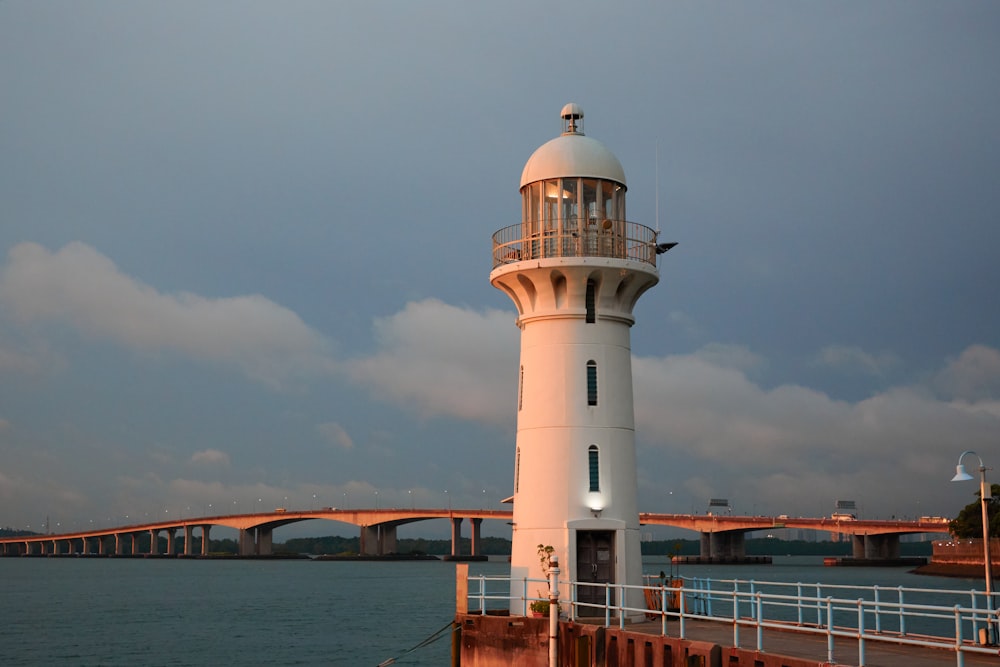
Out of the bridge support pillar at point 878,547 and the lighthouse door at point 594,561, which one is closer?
the lighthouse door at point 594,561

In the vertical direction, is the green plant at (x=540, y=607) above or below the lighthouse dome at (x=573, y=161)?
below

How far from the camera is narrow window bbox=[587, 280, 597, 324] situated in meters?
28.5

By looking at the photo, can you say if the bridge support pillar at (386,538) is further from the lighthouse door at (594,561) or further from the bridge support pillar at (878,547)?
the lighthouse door at (594,561)

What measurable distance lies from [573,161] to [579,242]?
2253 mm

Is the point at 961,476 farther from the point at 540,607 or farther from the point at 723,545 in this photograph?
the point at 723,545

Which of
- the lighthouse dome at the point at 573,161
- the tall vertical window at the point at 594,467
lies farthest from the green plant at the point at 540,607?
the lighthouse dome at the point at 573,161

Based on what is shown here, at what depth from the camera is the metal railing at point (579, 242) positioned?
1105 inches

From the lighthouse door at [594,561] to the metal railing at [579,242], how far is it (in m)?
7.27

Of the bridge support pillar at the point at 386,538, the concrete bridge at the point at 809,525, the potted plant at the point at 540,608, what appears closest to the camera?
the potted plant at the point at 540,608

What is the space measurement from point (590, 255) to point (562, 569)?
8.05 metres

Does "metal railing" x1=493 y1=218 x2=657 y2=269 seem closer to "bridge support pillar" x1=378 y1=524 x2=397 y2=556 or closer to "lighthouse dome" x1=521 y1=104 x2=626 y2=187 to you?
"lighthouse dome" x1=521 y1=104 x2=626 y2=187

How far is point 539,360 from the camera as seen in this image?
93.6ft

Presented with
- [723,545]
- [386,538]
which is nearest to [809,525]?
[723,545]

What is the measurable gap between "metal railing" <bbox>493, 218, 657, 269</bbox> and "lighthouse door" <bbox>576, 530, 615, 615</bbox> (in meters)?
7.27
